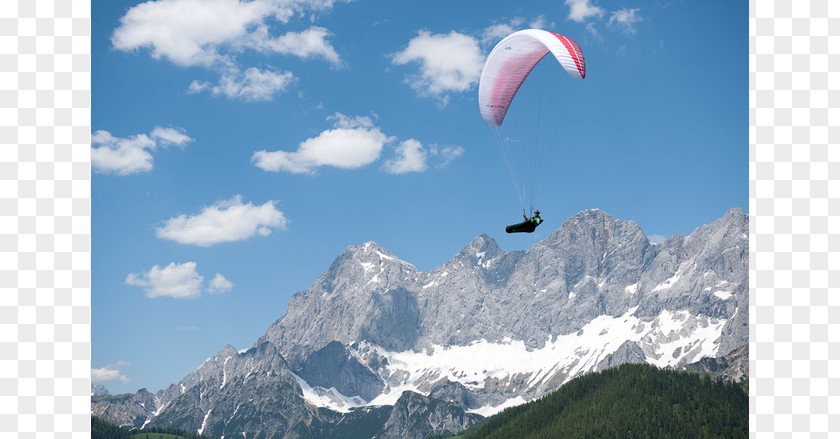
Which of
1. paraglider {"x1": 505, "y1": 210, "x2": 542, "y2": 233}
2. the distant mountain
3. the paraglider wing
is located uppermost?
A: the paraglider wing

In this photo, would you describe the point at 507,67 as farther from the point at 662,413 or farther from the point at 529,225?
the point at 662,413

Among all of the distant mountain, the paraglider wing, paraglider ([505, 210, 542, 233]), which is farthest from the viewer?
the distant mountain

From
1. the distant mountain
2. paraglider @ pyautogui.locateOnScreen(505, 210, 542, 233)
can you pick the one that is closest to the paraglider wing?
paraglider @ pyautogui.locateOnScreen(505, 210, 542, 233)

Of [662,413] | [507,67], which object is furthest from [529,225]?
[662,413]

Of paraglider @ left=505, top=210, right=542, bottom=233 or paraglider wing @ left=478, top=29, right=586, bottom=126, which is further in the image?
paraglider wing @ left=478, top=29, right=586, bottom=126

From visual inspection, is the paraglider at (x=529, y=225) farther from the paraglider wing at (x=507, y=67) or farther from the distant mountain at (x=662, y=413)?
the distant mountain at (x=662, y=413)

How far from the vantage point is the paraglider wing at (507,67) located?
251 ft

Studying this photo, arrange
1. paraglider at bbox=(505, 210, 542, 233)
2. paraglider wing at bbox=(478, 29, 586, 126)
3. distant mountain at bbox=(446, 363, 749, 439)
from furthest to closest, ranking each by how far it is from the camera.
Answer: distant mountain at bbox=(446, 363, 749, 439) → paraglider wing at bbox=(478, 29, 586, 126) → paraglider at bbox=(505, 210, 542, 233)

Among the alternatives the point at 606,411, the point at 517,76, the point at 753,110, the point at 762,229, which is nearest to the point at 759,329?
the point at 762,229

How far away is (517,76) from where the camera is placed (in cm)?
8238

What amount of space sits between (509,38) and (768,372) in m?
44.3

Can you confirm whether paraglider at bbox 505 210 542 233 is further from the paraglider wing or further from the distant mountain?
the distant mountain

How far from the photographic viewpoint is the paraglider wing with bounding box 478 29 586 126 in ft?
251

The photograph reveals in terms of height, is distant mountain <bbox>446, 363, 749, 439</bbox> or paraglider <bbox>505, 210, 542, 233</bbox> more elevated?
paraglider <bbox>505, 210, 542, 233</bbox>
